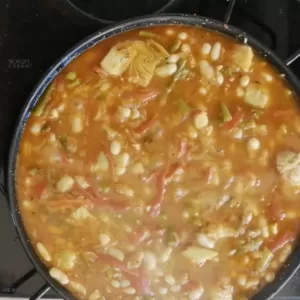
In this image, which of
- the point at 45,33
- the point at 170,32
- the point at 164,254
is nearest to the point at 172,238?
the point at 164,254

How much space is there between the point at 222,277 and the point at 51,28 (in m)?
0.73

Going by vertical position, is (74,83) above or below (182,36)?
below

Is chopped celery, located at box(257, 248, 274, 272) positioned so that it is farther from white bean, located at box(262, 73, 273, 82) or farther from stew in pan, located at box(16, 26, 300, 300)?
white bean, located at box(262, 73, 273, 82)

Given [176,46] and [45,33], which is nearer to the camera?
[176,46]

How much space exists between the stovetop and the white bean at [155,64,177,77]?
0.22 metres

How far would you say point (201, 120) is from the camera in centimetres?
134

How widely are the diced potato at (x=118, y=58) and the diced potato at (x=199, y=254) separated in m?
0.44

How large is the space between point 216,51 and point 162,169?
0.29 m

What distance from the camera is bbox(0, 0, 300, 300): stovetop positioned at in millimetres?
1467

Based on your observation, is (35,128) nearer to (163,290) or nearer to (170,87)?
(170,87)

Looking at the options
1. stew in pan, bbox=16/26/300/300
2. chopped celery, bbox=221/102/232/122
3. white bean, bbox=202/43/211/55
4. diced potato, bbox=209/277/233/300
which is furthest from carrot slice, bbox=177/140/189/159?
diced potato, bbox=209/277/233/300

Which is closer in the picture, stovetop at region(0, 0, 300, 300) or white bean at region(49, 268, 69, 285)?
white bean at region(49, 268, 69, 285)

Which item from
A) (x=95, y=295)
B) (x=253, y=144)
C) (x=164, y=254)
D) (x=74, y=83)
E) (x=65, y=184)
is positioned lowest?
(x=95, y=295)

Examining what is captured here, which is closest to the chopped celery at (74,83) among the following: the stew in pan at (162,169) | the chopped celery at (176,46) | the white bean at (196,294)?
the stew in pan at (162,169)
